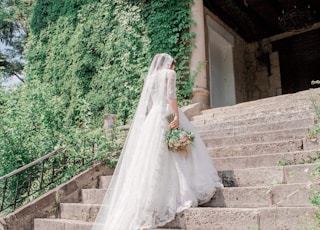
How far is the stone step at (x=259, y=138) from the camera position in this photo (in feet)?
13.6

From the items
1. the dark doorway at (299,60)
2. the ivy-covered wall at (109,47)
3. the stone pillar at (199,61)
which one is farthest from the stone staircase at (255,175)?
the dark doorway at (299,60)

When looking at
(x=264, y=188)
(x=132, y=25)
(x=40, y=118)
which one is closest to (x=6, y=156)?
(x=40, y=118)

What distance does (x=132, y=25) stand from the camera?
26.7 feet

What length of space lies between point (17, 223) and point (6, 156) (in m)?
1.39

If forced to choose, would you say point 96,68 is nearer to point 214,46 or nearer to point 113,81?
point 113,81

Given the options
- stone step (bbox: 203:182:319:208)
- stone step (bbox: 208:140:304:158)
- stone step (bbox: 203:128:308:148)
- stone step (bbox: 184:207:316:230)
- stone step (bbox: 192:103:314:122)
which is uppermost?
stone step (bbox: 192:103:314:122)

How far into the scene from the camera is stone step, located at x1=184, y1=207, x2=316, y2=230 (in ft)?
7.96

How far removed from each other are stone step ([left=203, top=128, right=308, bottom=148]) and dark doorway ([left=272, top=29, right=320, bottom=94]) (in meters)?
6.69

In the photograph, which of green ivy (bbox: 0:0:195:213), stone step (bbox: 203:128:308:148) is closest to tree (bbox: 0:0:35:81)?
green ivy (bbox: 0:0:195:213)

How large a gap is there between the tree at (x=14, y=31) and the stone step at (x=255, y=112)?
1045 cm

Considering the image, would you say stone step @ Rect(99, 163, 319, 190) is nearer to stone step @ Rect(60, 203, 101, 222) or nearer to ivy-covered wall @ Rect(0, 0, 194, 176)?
stone step @ Rect(60, 203, 101, 222)

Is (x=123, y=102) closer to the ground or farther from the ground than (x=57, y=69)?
closer to the ground

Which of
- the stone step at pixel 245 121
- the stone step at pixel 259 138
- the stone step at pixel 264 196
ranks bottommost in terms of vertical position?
the stone step at pixel 264 196

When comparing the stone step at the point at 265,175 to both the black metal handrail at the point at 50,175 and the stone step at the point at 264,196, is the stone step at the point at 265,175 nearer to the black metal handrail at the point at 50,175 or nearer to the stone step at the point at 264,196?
the stone step at the point at 264,196
